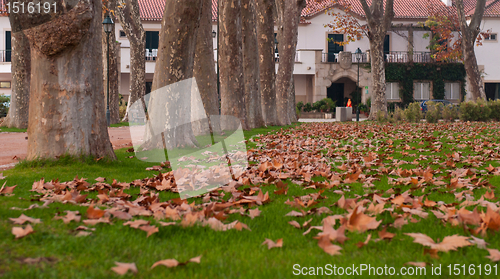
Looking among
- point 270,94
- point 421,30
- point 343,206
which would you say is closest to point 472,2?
point 421,30

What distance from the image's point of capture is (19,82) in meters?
15.3

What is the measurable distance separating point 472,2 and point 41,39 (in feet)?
147

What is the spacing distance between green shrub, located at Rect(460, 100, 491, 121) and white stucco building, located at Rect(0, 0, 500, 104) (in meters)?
15.7

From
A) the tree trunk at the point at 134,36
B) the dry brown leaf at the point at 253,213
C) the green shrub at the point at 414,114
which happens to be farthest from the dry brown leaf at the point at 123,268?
the tree trunk at the point at 134,36

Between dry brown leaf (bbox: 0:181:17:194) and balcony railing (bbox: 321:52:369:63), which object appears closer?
dry brown leaf (bbox: 0:181:17:194)

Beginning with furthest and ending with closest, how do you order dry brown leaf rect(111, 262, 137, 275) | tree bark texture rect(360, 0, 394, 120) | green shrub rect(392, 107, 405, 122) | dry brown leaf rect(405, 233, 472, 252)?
tree bark texture rect(360, 0, 394, 120) < green shrub rect(392, 107, 405, 122) < dry brown leaf rect(405, 233, 472, 252) < dry brown leaf rect(111, 262, 137, 275)

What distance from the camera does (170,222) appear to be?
292 centimetres

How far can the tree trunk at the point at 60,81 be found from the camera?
5.50m

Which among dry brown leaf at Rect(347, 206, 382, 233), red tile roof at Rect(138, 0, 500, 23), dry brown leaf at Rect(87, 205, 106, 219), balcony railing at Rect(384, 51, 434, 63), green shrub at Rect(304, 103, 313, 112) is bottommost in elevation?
dry brown leaf at Rect(347, 206, 382, 233)

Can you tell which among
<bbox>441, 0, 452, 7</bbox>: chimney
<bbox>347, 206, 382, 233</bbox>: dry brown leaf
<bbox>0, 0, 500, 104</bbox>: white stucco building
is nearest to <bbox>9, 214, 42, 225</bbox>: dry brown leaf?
<bbox>347, 206, 382, 233</bbox>: dry brown leaf

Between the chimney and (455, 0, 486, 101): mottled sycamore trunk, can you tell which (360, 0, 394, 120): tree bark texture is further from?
the chimney

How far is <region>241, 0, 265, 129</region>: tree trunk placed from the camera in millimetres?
15414

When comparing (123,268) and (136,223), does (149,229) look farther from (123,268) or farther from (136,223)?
(123,268)

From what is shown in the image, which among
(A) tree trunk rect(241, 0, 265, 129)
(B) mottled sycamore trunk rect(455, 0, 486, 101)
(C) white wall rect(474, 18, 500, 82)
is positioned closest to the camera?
(A) tree trunk rect(241, 0, 265, 129)
